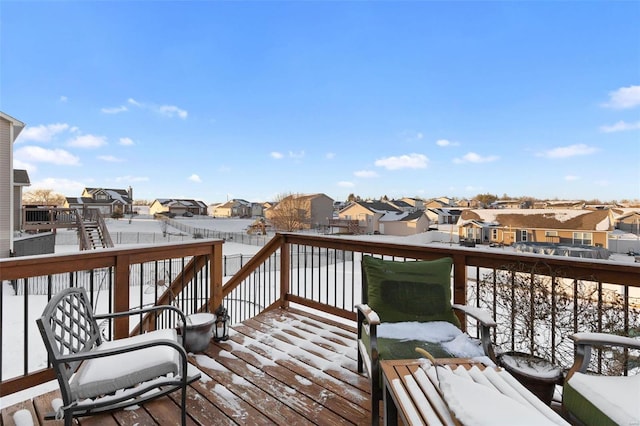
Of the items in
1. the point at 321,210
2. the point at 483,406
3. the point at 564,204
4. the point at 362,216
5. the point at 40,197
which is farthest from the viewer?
the point at 321,210

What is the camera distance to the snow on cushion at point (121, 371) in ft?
4.95

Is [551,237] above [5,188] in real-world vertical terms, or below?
below

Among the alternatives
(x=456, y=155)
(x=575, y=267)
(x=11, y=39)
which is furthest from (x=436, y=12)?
(x=456, y=155)

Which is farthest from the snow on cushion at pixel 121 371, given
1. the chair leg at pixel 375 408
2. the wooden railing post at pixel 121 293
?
the chair leg at pixel 375 408

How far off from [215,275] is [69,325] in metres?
1.57

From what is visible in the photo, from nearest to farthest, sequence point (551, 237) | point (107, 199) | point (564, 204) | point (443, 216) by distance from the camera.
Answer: point (551, 237), point (564, 204), point (443, 216), point (107, 199)

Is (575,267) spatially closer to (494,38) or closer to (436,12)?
(436,12)

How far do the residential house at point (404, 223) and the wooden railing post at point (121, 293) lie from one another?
79.8ft

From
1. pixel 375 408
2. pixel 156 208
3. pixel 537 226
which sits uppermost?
pixel 156 208

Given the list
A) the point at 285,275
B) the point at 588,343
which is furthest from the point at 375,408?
the point at 285,275

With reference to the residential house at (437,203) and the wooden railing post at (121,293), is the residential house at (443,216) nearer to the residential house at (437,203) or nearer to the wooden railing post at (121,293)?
the residential house at (437,203)

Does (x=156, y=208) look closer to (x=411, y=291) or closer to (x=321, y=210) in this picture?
(x=321, y=210)

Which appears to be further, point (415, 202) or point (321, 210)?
point (415, 202)

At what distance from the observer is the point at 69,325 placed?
179 cm
